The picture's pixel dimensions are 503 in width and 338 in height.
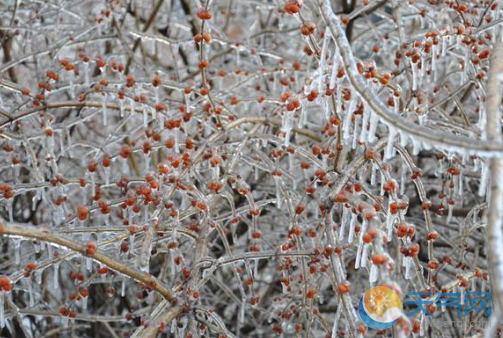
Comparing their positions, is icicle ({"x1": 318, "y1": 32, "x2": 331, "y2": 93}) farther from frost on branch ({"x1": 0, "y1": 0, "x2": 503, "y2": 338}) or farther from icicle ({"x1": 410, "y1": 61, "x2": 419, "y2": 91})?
icicle ({"x1": 410, "y1": 61, "x2": 419, "y2": 91})

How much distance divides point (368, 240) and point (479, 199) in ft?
7.10

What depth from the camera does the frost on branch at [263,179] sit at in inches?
66.8

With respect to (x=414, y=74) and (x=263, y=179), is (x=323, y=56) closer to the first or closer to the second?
(x=414, y=74)

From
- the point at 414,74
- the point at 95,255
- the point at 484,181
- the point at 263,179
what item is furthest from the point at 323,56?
the point at 263,179

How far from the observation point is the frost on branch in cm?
170

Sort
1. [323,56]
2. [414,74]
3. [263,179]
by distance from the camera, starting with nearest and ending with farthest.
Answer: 1. [323,56]
2. [414,74]
3. [263,179]

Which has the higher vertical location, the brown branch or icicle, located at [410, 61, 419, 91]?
icicle, located at [410, 61, 419, 91]

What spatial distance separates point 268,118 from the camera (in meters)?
2.80


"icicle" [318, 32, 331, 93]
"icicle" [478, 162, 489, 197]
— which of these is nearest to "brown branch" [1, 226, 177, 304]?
"icicle" [318, 32, 331, 93]

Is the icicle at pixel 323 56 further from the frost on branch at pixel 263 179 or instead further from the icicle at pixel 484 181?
the icicle at pixel 484 181

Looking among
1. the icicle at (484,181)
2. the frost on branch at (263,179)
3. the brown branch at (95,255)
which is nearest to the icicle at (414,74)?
the frost on branch at (263,179)

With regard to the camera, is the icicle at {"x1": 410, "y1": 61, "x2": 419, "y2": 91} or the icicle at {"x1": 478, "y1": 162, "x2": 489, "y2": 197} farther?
the icicle at {"x1": 410, "y1": 61, "x2": 419, "y2": 91}

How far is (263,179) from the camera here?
376 centimetres

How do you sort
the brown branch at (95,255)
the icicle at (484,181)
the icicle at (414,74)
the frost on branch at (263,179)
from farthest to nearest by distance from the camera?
1. the icicle at (414,74)
2. the frost on branch at (263,179)
3. the brown branch at (95,255)
4. the icicle at (484,181)
